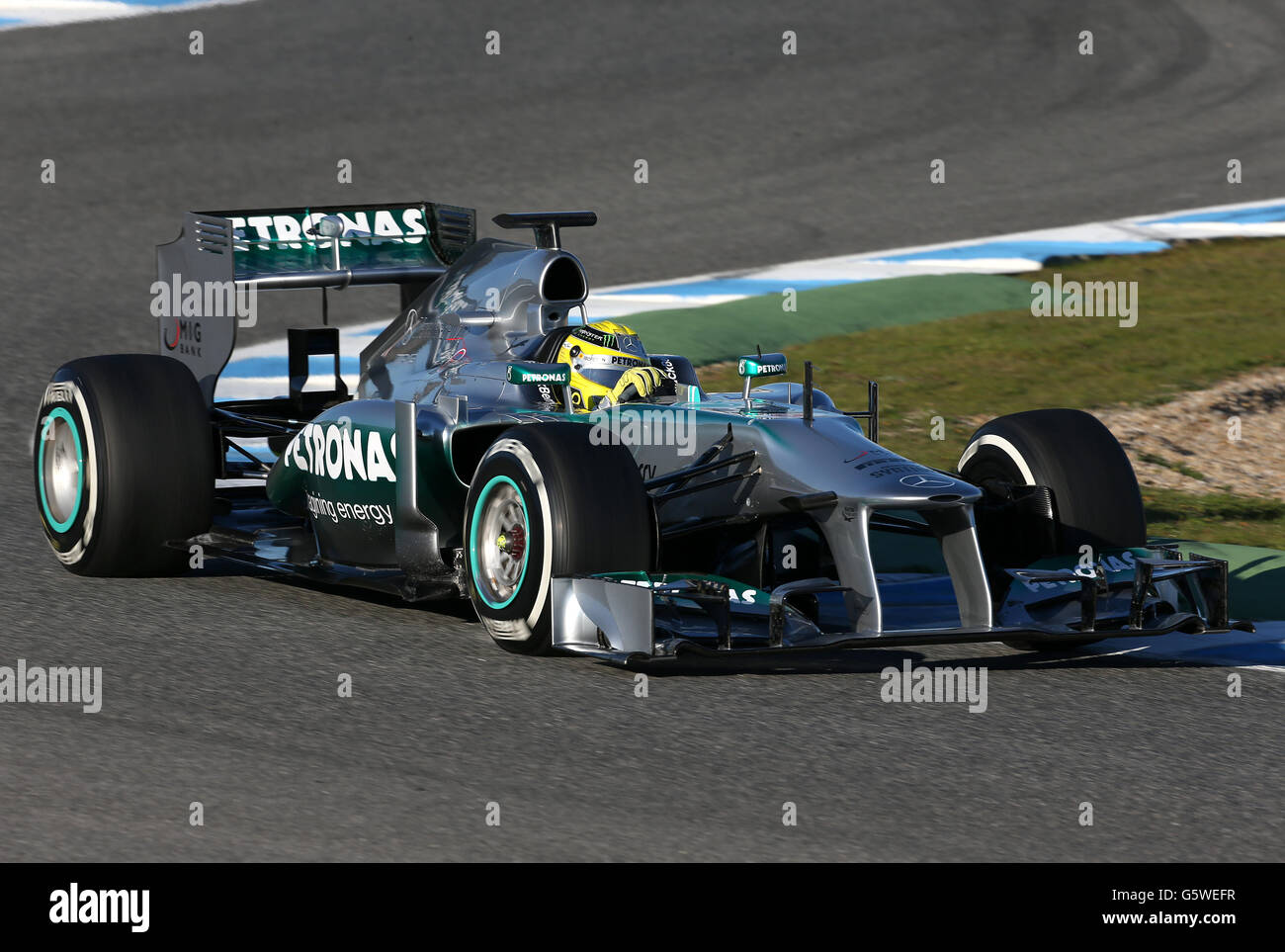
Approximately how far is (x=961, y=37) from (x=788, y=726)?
17620 millimetres

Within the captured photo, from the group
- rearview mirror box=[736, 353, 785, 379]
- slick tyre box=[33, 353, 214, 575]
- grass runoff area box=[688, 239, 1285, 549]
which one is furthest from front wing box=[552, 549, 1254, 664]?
grass runoff area box=[688, 239, 1285, 549]

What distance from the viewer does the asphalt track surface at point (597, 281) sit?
526 cm

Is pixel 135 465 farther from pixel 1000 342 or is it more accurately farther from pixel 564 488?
pixel 1000 342

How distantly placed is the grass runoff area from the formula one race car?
2.97 m

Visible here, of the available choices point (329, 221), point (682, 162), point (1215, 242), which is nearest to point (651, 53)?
point (682, 162)

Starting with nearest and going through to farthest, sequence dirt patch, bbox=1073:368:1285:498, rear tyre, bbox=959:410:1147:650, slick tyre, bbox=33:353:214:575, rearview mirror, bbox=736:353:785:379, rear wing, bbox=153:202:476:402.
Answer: rearview mirror, bbox=736:353:785:379 → rear tyre, bbox=959:410:1147:650 → slick tyre, bbox=33:353:214:575 → rear wing, bbox=153:202:476:402 → dirt patch, bbox=1073:368:1285:498

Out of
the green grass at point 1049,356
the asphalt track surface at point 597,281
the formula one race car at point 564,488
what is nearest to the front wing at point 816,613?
the formula one race car at point 564,488

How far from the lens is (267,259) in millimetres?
9148

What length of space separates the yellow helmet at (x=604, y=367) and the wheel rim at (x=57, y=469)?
7.03 ft

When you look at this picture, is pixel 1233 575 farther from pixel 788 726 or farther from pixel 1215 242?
pixel 1215 242

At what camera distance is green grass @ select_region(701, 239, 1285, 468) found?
12047mm

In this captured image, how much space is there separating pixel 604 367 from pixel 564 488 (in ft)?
4.36

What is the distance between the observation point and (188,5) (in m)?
21.8

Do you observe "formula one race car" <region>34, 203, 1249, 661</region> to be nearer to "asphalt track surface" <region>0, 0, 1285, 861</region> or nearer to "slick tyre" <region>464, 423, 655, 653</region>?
"slick tyre" <region>464, 423, 655, 653</region>
